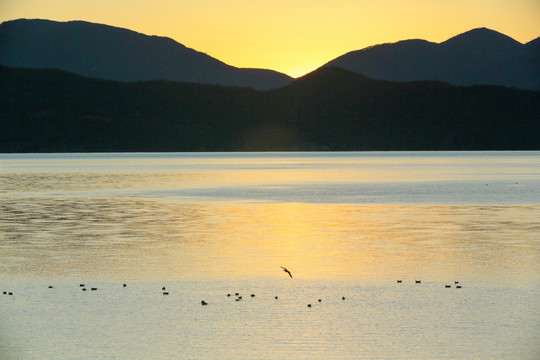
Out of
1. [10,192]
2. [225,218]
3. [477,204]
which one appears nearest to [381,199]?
[477,204]

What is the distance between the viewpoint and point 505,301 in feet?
59.1

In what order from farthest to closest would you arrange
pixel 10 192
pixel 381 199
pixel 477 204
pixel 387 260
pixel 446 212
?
pixel 10 192
pixel 381 199
pixel 477 204
pixel 446 212
pixel 387 260

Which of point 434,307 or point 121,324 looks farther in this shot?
point 434,307

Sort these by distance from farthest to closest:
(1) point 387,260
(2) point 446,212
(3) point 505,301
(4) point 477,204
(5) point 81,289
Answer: (4) point 477,204
(2) point 446,212
(1) point 387,260
(5) point 81,289
(3) point 505,301

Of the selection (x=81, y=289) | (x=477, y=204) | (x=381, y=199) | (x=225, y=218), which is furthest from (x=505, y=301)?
(x=381, y=199)

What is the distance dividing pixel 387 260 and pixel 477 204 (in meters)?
24.0

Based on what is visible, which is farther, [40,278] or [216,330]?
Result: [40,278]

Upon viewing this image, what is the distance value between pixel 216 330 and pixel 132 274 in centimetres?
649

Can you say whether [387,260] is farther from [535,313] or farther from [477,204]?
[477,204]

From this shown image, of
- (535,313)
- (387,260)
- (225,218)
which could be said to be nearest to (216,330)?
(535,313)

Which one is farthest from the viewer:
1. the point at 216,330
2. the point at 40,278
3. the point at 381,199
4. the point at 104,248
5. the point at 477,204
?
the point at 381,199

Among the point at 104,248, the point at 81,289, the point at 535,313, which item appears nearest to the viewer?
the point at 535,313

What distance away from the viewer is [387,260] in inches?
940

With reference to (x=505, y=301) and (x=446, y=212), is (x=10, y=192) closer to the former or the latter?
(x=446, y=212)
